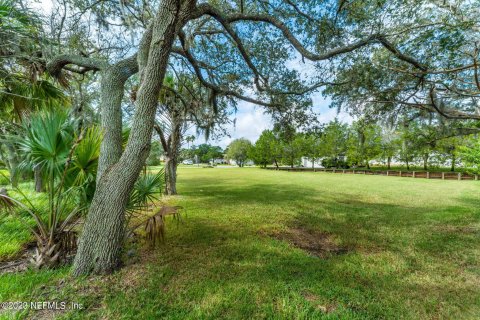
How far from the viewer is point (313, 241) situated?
14.1 feet

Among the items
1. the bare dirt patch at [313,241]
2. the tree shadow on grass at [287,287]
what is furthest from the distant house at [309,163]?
the tree shadow on grass at [287,287]

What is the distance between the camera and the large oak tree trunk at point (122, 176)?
8.19 ft

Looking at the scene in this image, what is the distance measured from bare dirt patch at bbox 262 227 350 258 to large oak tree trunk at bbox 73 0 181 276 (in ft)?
10.7

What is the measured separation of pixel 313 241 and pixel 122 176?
A: 13.1 feet

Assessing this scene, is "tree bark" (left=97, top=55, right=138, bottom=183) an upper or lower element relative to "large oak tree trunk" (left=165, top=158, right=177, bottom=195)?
upper

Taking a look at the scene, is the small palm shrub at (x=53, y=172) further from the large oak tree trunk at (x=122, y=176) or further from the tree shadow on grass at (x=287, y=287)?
the tree shadow on grass at (x=287, y=287)

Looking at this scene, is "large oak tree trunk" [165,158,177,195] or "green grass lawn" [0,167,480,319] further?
"large oak tree trunk" [165,158,177,195]

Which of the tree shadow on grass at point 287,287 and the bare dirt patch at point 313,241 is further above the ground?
the tree shadow on grass at point 287,287

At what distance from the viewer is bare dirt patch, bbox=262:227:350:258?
3.77m

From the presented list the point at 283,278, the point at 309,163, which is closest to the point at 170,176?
the point at 283,278

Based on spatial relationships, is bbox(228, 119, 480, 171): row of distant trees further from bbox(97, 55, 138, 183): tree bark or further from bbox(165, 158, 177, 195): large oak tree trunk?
bbox(97, 55, 138, 183): tree bark

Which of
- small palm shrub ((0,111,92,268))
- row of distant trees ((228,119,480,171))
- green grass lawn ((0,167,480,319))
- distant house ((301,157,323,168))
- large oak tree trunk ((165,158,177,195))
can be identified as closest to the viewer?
green grass lawn ((0,167,480,319))

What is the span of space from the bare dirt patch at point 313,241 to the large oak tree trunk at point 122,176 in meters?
3.27

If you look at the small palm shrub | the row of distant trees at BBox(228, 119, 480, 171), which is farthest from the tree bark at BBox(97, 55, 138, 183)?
the row of distant trees at BBox(228, 119, 480, 171)
